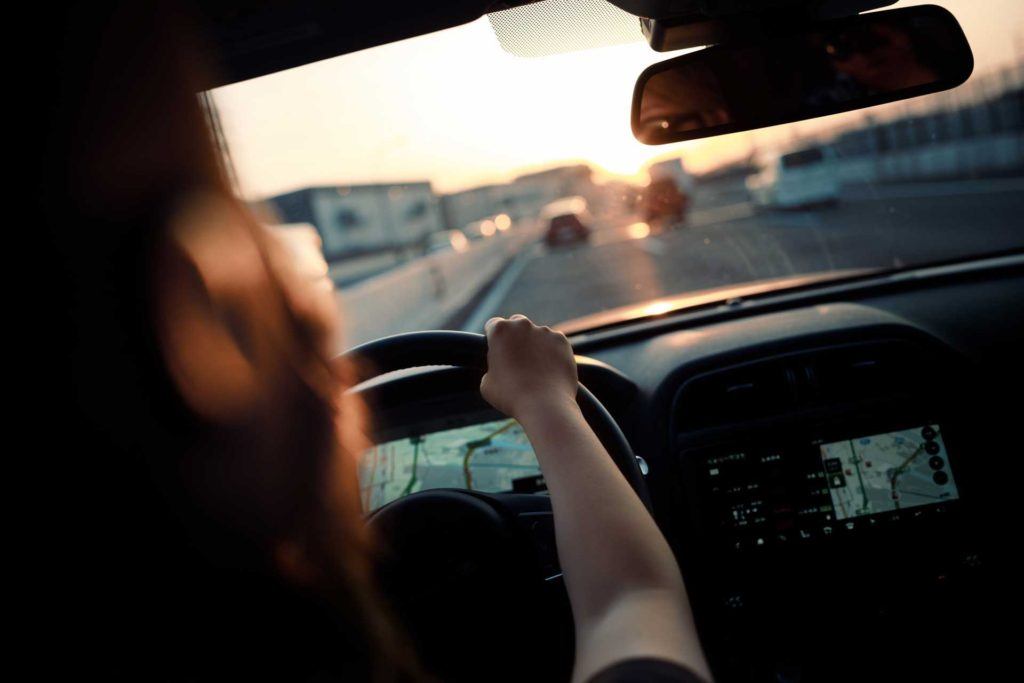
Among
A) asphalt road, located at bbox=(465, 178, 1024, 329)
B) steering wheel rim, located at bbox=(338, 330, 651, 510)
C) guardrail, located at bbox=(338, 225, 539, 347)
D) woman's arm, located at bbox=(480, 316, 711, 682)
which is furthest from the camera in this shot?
guardrail, located at bbox=(338, 225, 539, 347)

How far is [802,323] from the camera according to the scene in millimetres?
3262

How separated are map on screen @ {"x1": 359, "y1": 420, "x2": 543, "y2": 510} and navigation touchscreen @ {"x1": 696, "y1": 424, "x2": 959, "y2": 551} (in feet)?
2.37

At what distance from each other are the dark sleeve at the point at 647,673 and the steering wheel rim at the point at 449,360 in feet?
2.50

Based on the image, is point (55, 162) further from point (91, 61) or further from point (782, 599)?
point (782, 599)

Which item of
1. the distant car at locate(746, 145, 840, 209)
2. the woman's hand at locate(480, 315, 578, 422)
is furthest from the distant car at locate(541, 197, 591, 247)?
the woman's hand at locate(480, 315, 578, 422)

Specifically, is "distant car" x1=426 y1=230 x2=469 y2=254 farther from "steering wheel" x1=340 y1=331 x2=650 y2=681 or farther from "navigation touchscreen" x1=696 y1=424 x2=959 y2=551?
"steering wheel" x1=340 y1=331 x2=650 y2=681

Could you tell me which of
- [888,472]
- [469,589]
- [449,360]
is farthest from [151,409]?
[888,472]

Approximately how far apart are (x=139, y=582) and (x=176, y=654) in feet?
0.41

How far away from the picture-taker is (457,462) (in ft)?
9.55

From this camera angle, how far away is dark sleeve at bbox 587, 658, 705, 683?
3.05 feet

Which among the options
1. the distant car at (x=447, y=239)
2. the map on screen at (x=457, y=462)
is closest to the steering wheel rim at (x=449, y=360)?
the map on screen at (x=457, y=462)

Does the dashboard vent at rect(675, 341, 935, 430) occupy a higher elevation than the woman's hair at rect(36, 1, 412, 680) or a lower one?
lower

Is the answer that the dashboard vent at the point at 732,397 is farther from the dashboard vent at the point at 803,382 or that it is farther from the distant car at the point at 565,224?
the distant car at the point at 565,224

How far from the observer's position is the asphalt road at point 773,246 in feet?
14.1
